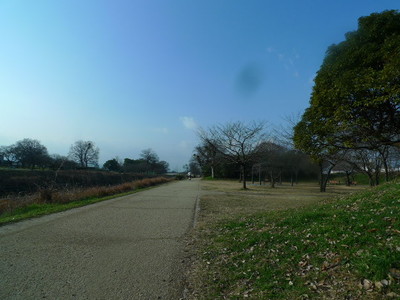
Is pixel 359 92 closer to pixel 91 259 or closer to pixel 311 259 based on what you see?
pixel 311 259

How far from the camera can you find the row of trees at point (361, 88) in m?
7.84

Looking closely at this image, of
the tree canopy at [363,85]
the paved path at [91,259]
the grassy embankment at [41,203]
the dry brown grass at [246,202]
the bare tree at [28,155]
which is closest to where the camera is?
the paved path at [91,259]

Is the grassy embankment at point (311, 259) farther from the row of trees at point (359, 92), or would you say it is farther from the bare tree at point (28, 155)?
the bare tree at point (28, 155)

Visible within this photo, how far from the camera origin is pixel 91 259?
4.29 m

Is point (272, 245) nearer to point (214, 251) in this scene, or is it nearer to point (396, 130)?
point (214, 251)

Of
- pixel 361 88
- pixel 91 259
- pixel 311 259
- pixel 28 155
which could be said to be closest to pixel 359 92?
pixel 361 88

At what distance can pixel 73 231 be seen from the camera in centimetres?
Answer: 627

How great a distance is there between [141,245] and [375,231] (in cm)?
443

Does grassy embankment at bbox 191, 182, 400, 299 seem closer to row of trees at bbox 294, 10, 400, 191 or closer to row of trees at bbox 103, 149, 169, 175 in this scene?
row of trees at bbox 294, 10, 400, 191

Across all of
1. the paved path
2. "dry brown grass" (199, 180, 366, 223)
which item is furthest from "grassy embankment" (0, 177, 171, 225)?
"dry brown grass" (199, 180, 366, 223)

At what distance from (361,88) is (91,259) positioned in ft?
30.7

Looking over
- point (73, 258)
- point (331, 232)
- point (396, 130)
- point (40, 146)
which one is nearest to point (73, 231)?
point (73, 258)

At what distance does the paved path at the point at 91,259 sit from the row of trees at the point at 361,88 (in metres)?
7.24

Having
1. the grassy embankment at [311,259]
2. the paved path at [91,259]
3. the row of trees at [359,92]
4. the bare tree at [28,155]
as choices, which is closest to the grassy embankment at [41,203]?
the paved path at [91,259]
